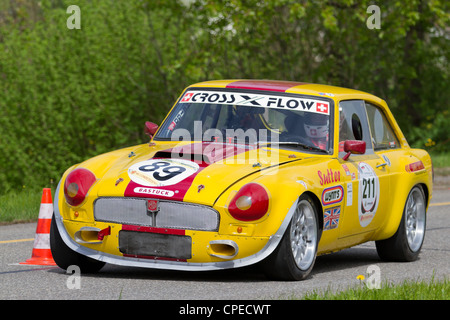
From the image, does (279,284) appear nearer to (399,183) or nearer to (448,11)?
(399,183)

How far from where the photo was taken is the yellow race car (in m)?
7.33

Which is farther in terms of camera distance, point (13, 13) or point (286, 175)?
point (13, 13)

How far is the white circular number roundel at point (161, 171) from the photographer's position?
746 cm

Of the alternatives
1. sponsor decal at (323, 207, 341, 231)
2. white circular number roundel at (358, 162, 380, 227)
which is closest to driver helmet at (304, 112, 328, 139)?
white circular number roundel at (358, 162, 380, 227)

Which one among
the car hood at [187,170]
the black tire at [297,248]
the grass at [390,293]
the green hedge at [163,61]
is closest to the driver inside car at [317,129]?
the car hood at [187,170]

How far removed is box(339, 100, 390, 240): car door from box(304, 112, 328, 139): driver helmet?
0.19 meters

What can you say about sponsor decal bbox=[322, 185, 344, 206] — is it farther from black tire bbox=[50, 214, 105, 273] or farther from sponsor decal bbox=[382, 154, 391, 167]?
black tire bbox=[50, 214, 105, 273]

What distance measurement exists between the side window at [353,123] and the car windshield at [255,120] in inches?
7.6

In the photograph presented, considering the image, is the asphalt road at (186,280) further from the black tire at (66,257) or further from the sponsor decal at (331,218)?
the sponsor decal at (331,218)

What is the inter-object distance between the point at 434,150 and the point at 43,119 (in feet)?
33.7

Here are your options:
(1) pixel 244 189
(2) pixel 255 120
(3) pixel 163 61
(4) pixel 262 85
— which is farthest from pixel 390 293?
(3) pixel 163 61

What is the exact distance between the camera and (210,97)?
913 cm

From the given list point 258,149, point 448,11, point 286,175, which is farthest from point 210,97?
point 448,11
